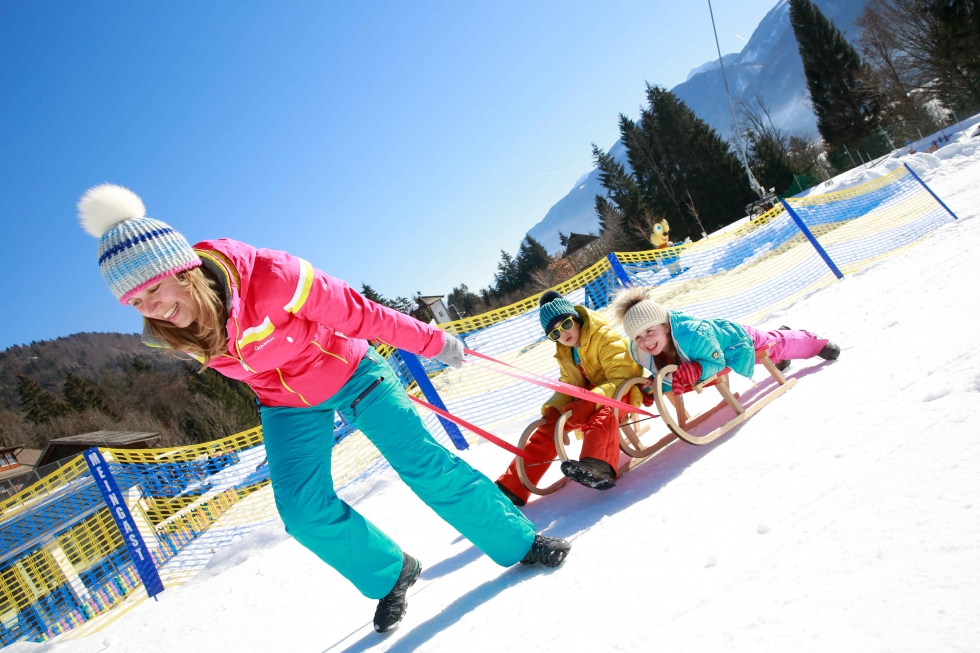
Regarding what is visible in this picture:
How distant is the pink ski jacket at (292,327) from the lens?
2.09m

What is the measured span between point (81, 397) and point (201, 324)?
51.0m

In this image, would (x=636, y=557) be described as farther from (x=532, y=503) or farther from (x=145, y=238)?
(x=145, y=238)

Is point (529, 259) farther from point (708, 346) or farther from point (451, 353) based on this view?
point (451, 353)

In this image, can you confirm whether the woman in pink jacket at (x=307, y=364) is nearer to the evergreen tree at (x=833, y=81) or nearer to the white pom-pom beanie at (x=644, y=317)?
the white pom-pom beanie at (x=644, y=317)

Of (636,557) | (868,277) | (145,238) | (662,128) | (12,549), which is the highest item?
(662,128)

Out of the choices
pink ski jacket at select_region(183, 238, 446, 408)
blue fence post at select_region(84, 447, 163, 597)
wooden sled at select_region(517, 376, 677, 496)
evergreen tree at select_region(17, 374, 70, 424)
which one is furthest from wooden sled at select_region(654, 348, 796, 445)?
evergreen tree at select_region(17, 374, 70, 424)

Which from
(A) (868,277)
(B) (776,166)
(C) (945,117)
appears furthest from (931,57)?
(A) (868,277)

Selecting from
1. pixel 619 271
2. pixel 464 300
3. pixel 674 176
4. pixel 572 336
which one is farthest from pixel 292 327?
pixel 464 300

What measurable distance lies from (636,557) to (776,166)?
41.8 meters

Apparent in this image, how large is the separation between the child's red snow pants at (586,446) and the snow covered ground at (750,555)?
18 centimetres

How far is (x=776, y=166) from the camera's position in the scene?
122 ft

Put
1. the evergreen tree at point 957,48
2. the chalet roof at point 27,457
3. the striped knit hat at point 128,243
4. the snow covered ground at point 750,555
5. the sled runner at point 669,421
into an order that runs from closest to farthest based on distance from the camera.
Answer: the snow covered ground at point 750,555, the striped knit hat at point 128,243, the sled runner at point 669,421, the evergreen tree at point 957,48, the chalet roof at point 27,457

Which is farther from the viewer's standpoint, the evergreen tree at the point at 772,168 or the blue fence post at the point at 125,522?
the evergreen tree at the point at 772,168

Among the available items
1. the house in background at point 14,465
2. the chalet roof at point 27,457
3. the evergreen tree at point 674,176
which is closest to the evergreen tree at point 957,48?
the evergreen tree at point 674,176
